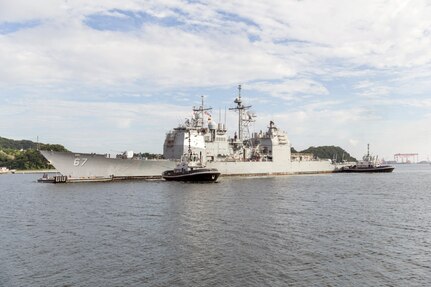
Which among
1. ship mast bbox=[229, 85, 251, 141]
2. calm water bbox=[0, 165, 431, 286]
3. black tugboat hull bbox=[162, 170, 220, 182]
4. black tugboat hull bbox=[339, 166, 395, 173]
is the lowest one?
calm water bbox=[0, 165, 431, 286]

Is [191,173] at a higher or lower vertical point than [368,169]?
lower

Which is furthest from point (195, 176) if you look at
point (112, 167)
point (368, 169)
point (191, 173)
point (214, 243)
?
point (368, 169)

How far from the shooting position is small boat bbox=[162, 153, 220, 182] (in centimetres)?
6500

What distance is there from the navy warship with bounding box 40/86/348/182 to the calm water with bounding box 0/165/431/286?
24045mm

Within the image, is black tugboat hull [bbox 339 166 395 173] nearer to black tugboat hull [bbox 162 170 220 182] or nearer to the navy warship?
the navy warship

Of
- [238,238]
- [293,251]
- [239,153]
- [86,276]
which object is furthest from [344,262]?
[239,153]

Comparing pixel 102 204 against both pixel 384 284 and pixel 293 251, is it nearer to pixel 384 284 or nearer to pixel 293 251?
pixel 293 251

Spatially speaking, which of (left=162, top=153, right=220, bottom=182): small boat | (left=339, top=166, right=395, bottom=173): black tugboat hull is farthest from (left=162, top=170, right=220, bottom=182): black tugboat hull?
(left=339, top=166, right=395, bottom=173): black tugboat hull

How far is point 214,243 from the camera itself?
2394 cm

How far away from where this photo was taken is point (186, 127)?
262 ft

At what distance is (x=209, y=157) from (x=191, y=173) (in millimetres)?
17746

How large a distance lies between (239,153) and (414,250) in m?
69.7

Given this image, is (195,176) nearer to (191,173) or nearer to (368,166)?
(191,173)

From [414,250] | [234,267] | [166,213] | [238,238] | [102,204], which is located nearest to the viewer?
[234,267]
